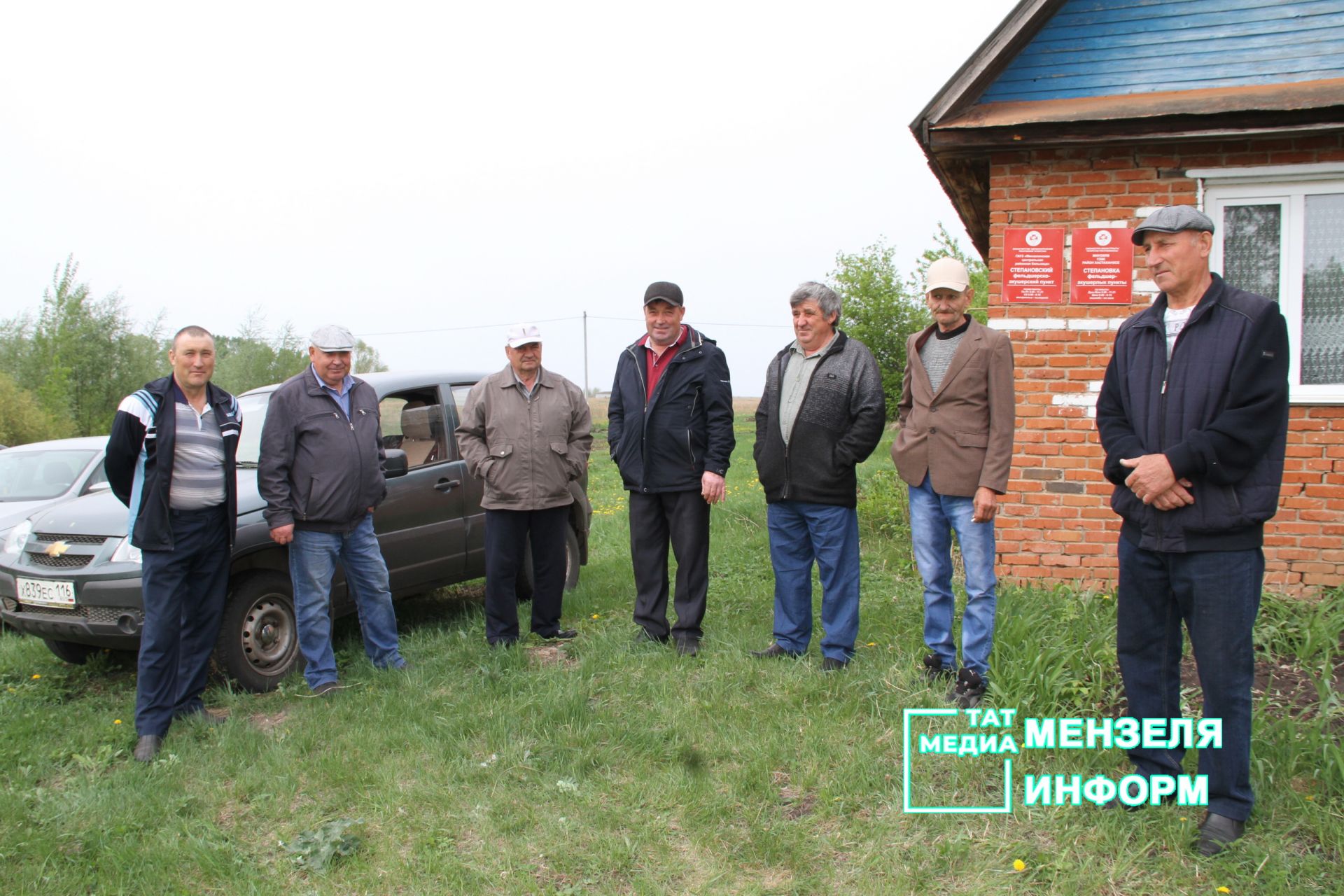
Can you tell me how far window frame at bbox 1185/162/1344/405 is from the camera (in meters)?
5.71

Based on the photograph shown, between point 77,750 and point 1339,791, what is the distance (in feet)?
17.2

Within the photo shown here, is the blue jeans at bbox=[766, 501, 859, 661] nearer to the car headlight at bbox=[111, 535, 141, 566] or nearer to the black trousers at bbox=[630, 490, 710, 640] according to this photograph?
Result: the black trousers at bbox=[630, 490, 710, 640]

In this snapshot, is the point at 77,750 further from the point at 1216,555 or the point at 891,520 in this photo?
the point at 891,520

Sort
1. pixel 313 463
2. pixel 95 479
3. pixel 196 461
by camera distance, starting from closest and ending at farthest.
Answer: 1. pixel 196 461
2. pixel 313 463
3. pixel 95 479

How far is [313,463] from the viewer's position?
4859 millimetres

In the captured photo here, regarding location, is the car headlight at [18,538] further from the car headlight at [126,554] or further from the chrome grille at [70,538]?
the car headlight at [126,554]

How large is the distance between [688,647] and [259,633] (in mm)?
2365

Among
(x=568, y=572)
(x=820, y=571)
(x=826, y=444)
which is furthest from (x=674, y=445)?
(x=568, y=572)

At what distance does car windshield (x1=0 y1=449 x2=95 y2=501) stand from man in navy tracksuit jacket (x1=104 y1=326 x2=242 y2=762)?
3240mm

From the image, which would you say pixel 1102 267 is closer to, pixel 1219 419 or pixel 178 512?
pixel 1219 419

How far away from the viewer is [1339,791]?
11.0 ft

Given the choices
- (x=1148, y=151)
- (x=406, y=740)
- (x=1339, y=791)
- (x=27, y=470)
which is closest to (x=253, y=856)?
(x=406, y=740)

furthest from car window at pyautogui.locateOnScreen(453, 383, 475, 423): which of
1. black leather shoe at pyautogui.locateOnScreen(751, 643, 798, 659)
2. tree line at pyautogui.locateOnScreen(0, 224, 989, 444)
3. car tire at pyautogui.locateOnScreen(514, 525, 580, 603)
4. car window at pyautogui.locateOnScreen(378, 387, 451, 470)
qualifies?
tree line at pyautogui.locateOnScreen(0, 224, 989, 444)

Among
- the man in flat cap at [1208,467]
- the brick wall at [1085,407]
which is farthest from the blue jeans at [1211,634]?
the brick wall at [1085,407]
